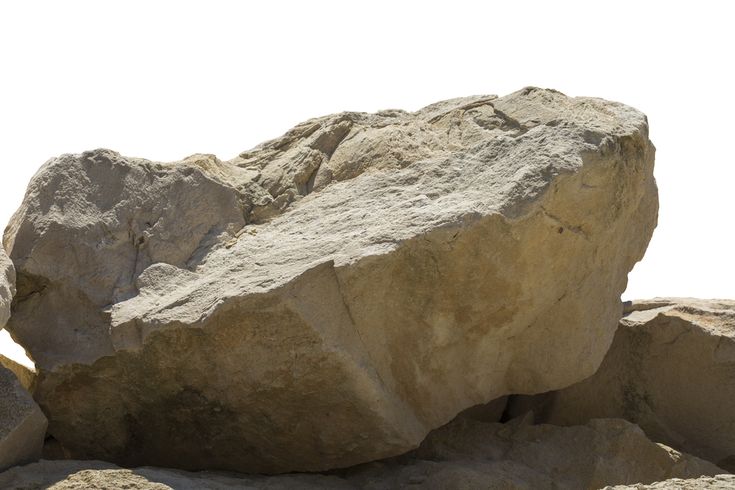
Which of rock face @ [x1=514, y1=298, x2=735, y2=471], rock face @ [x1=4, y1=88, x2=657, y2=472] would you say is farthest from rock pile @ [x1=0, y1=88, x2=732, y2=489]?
rock face @ [x1=514, y1=298, x2=735, y2=471]

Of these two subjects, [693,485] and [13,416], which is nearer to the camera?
[693,485]

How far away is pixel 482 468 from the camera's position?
13.3 ft

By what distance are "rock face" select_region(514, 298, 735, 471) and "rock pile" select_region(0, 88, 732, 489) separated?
362 mm

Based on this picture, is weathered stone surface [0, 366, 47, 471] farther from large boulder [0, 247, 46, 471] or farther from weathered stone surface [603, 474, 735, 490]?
weathered stone surface [603, 474, 735, 490]

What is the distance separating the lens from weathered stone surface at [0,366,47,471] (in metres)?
3.72

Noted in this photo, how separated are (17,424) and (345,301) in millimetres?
1118

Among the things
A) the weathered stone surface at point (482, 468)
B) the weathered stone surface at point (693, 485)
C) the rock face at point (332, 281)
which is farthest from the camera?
the rock face at point (332, 281)

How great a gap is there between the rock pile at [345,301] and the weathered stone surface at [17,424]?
2cm

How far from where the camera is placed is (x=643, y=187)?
413 centimetres

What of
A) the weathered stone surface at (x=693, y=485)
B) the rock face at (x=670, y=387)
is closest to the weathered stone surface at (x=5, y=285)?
the weathered stone surface at (x=693, y=485)

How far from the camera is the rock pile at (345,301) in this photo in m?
3.74

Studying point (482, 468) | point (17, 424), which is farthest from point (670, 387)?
point (17, 424)

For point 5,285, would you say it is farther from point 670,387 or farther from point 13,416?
point 670,387

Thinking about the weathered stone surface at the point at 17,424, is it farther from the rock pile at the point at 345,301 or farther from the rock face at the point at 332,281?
the rock face at the point at 332,281
